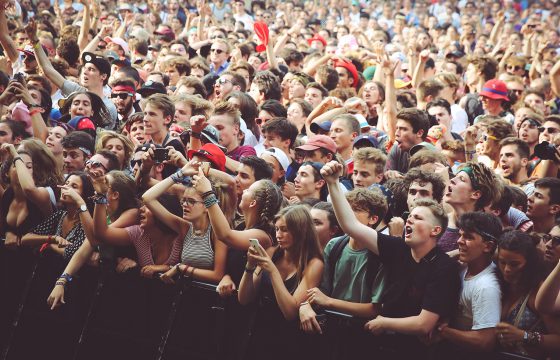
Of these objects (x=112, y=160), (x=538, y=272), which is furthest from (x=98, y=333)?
(x=538, y=272)

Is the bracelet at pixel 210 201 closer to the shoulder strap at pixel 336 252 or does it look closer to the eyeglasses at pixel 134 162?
the shoulder strap at pixel 336 252

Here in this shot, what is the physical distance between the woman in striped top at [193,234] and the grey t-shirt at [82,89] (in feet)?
9.23

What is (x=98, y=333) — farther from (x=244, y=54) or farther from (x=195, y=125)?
(x=244, y=54)

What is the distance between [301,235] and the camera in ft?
18.1

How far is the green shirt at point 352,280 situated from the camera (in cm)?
529

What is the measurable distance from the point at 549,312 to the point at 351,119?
3645mm

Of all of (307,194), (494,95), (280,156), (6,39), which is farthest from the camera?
(6,39)

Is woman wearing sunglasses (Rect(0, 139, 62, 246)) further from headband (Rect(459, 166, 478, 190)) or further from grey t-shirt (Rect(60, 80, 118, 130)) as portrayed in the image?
headband (Rect(459, 166, 478, 190))

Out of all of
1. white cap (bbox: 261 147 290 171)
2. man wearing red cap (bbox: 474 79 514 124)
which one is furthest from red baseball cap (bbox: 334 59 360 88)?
white cap (bbox: 261 147 290 171)

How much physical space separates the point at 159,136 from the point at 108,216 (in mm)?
1448

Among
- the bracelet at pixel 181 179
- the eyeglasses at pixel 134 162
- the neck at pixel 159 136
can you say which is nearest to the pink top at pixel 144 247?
the bracelet at pixel 181 179

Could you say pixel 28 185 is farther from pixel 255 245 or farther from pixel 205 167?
pixel 255 245

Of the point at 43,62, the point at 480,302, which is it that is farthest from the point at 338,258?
the point at 43,62

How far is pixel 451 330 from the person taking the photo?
482 centimetres
